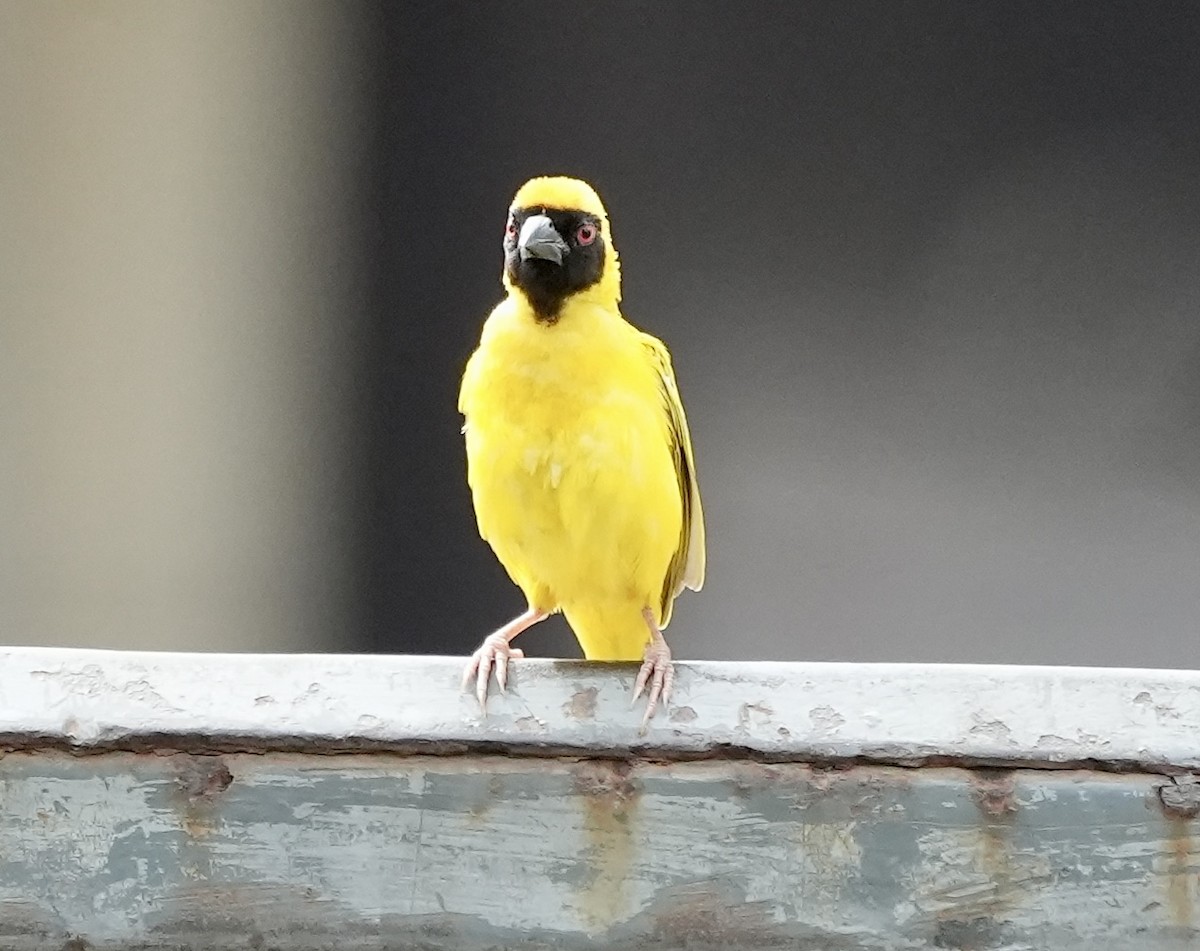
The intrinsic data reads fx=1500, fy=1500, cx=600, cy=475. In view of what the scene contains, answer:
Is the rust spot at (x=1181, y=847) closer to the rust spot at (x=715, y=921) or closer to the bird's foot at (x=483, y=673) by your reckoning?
the rust spot at (x=715, y=921)

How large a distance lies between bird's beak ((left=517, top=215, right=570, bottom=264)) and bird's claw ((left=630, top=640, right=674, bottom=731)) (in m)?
0.77

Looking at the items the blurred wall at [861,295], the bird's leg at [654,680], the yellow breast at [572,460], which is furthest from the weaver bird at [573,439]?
the blurred wall at [861,295]

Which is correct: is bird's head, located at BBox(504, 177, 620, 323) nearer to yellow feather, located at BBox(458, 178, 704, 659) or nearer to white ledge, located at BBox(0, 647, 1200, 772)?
yellow feather, located at BBox(458, 178, 704, 659)

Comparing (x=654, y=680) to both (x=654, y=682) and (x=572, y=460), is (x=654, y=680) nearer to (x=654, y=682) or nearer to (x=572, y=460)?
(x=654, y=682)

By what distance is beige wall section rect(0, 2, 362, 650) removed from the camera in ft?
10.8

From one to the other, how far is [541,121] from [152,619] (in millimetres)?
1383

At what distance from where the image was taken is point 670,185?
3311 mm

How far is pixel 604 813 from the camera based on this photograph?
129 centimetres

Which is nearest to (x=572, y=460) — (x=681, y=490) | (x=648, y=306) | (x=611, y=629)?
(x=681, y=490)

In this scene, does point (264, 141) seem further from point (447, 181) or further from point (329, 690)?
point (329, 690)

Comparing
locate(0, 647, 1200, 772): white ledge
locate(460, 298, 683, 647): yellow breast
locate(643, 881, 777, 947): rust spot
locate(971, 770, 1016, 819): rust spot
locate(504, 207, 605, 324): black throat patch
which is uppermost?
Result: locate(504, 207, 605, 324): black throat patch

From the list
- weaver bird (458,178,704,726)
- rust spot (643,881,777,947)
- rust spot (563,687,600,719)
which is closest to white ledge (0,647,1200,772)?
rust spot (563,687,600,719)

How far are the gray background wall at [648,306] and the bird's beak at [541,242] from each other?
1.14 m

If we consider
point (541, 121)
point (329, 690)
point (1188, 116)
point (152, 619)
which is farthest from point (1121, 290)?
point (329, 690)
